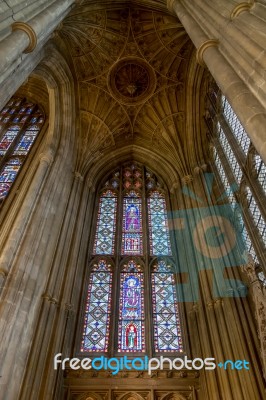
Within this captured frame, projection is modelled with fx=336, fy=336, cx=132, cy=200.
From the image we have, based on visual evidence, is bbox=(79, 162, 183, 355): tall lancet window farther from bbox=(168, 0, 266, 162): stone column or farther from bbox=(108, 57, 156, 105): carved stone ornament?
bbox=(168, 0, 266, 162): stone column

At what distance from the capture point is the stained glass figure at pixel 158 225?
11.0m

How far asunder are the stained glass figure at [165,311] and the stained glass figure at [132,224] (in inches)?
43.2

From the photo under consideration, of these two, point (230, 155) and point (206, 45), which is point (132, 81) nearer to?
point (230, 155)

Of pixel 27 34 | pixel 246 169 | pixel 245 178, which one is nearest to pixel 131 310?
pixel 245 178

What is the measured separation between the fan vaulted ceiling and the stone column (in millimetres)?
5429

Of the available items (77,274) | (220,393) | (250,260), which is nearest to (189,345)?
(220,393)

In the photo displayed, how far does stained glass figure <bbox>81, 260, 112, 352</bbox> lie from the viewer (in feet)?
27.7

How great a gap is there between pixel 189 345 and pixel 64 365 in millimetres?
3040

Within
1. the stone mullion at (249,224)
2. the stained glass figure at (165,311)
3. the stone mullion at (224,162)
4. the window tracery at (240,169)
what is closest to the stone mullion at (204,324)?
the stained glass figure at (165,311)

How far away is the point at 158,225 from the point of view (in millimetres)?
11805

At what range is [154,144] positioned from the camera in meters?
14.4

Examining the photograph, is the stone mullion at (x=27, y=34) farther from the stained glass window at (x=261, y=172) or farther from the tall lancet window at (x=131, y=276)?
the tall lancet window at (x=131, y=276)

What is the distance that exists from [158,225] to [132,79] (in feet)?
20.7

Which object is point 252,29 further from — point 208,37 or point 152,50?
point 152,50
